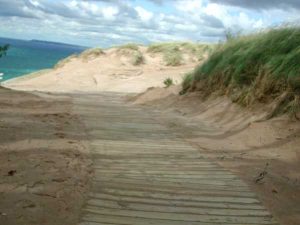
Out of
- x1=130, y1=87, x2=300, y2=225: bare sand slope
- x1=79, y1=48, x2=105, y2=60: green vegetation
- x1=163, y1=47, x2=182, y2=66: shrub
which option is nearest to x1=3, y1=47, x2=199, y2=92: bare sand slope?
x1=79, y1=48, x2=105, y2=60: green vegetation

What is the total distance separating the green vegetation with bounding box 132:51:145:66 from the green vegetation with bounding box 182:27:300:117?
51.2ft

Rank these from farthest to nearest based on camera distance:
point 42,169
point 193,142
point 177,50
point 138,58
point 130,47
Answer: point 177,50, point 130,47, point 138,58, point 193,142, point 42,169

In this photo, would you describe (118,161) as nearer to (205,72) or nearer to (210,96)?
(210,96)

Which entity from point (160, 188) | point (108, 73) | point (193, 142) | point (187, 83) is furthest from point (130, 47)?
point (160, 188)

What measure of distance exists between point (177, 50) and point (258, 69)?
70.1 ft

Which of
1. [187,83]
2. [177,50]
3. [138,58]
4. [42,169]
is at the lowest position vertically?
[138,58]

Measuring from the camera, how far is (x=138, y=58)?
29688mm

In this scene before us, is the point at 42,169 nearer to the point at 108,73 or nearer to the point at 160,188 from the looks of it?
the point at 160,188

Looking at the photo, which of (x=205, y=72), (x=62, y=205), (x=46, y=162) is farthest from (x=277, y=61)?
(x=62, y=205)

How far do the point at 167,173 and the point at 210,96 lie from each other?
650cm

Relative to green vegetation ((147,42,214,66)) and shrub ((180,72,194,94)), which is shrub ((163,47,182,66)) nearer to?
green vegetation ((147,42,214,66))

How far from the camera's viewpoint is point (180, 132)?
878cm

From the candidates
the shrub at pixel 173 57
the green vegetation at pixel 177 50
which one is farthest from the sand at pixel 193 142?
the green vegetation at pixel 177 50

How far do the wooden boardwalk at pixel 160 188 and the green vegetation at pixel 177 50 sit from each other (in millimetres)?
22140
